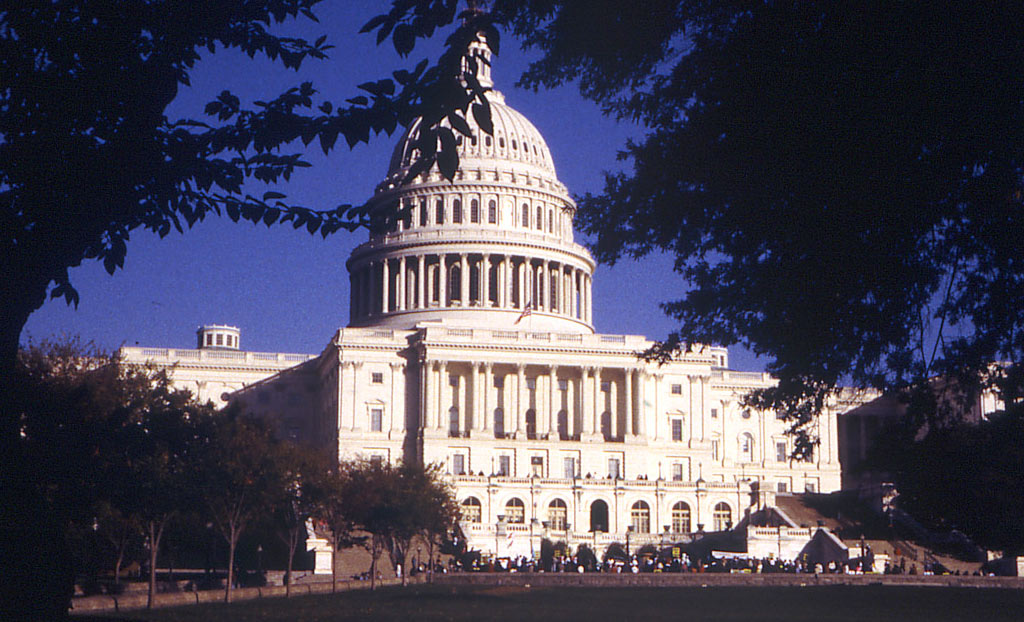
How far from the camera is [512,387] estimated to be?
129 m

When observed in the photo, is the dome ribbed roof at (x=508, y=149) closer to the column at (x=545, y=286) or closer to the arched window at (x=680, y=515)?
the column at (x=545, y=286)

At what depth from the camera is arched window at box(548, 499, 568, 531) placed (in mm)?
113887

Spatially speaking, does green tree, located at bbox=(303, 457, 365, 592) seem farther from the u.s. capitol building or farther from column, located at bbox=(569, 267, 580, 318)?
column, located at bbox=(569, 267, 580, 318)

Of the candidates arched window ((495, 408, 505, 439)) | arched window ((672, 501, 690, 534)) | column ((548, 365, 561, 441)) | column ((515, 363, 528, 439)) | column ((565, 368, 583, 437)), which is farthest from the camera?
arched window ((495, 408, 505, 439))

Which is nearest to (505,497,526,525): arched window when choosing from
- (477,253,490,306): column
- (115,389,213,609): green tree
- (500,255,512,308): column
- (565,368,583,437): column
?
(565,368,583,437): column

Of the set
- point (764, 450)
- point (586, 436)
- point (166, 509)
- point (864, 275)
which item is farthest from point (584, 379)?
point (864, 275)

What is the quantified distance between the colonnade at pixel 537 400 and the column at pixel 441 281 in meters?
15.1

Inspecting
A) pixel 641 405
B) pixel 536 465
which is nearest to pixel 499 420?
pixel 536 465

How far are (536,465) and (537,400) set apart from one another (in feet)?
26.1

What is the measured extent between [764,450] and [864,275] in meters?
129

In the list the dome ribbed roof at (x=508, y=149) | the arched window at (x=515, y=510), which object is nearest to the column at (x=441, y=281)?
the dome ribbed roof at (x=508, y=149)

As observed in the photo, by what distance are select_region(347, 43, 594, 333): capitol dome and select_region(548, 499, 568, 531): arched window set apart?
26.7 metres

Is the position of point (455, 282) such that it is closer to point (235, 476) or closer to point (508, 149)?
point (508, 149)

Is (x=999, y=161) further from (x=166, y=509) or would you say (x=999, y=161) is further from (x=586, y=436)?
(x=586, y=436)
